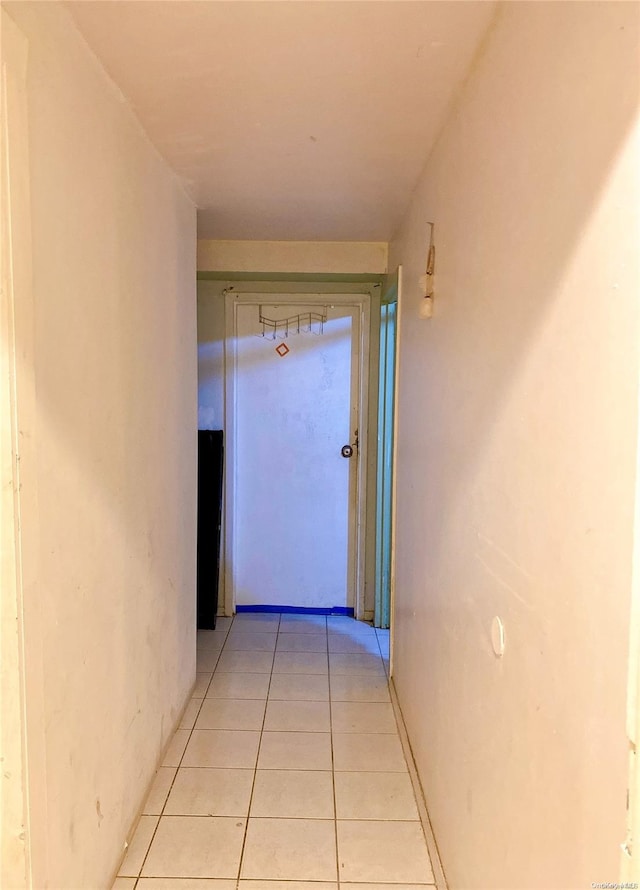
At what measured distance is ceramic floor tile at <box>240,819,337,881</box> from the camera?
1.69 m

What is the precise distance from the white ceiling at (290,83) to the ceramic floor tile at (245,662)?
7.23ft

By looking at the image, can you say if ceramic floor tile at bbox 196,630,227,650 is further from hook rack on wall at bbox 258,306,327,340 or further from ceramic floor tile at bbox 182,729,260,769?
hook rack on wall at bbox 258,306,327,340

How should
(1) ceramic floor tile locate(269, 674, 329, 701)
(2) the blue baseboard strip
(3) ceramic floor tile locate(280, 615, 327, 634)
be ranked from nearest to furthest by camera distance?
(1) ceramic floor tile locate(269, 674, 329, 701) → (3) ceramic floor tile locate(280, 615, 327, 634) → (2) the blue baseboard strip

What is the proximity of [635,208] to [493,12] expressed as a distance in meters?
0.81

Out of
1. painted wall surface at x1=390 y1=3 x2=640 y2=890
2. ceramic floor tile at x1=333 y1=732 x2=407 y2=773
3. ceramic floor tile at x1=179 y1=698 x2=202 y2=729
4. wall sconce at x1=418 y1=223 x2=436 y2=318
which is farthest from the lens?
ceramic floor tile at x1=179 y1=698 x2=202 y2=729

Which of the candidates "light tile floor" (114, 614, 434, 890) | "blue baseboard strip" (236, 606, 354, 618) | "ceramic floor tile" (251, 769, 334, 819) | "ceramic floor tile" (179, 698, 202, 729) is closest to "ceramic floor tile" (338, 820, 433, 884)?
"light tile floor" (114, 614, 434, 890)

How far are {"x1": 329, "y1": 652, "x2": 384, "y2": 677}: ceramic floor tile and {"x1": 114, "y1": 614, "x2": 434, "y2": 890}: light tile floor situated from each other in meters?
0.01

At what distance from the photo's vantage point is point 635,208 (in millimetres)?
668

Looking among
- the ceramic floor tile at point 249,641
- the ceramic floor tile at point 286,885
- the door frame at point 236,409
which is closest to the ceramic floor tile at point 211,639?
the ceramic floor tile at point 249,641

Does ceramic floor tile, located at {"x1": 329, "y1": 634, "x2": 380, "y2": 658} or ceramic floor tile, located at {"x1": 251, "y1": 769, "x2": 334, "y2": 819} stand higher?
ceramic floor tile, located at {"x1": 329, "y1": 634, "x2": 380, "y2": 658}

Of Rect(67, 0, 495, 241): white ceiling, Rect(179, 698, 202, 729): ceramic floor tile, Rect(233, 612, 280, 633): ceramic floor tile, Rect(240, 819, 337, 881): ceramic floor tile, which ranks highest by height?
Rect(67, 0, 495, 241): white ceiling

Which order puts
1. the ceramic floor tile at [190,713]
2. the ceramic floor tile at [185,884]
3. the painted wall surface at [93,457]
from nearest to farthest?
the painted wall surface at [93,457]
the ceramic floor tile at [185,884]
the ceramic floor tile at [190,713]

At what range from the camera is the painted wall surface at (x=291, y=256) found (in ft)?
10.5

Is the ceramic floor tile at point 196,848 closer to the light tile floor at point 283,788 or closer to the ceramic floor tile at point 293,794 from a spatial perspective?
the light tile floor at point 283,788
